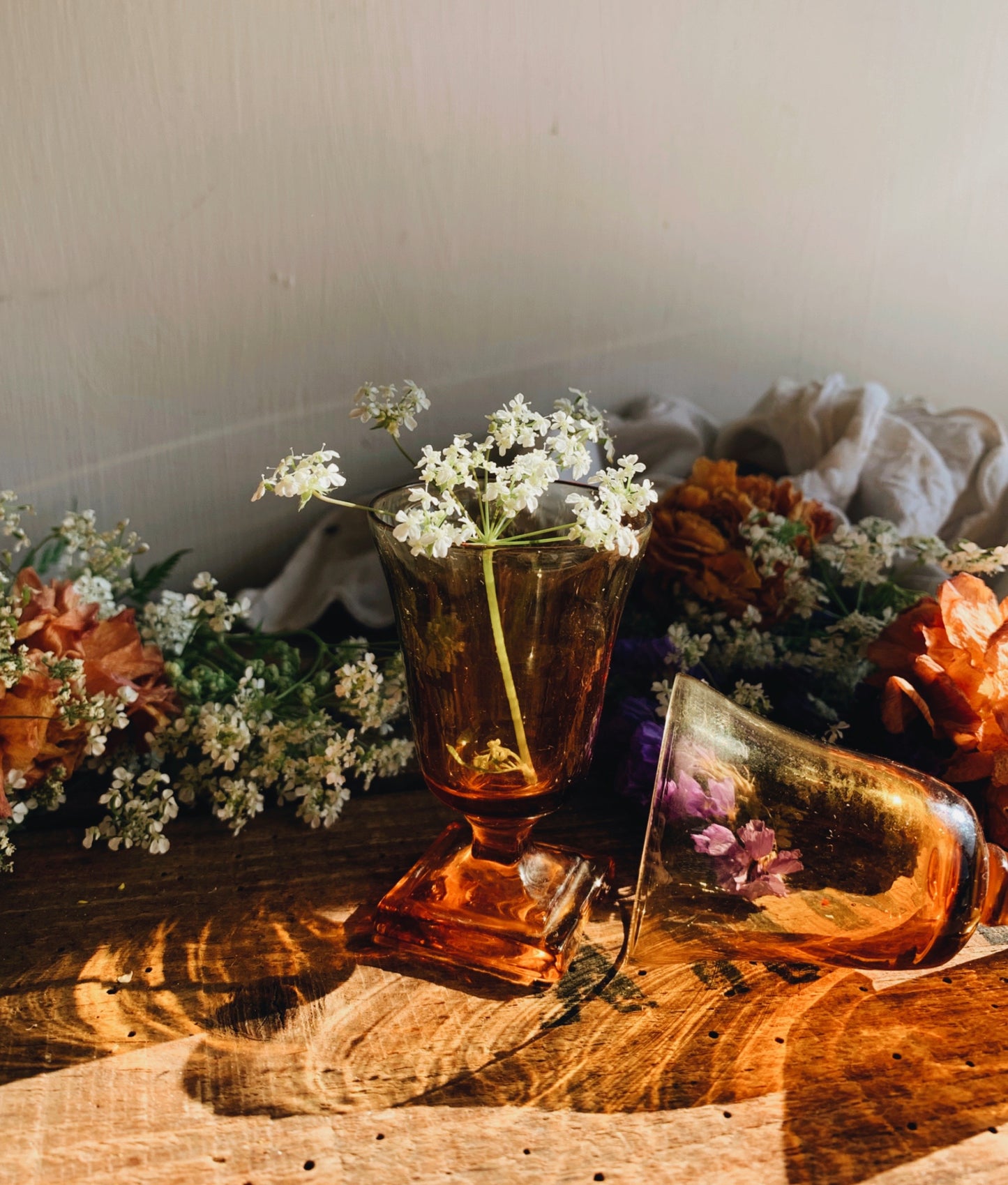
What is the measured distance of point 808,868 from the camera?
508mm

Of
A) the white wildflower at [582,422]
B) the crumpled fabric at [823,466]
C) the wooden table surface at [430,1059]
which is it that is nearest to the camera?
the wooden table surface at [430,1059]

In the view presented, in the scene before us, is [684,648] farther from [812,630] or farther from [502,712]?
[502,712]

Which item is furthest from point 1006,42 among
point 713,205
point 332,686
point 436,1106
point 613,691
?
point 436,1106

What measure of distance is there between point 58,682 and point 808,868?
1.44ft

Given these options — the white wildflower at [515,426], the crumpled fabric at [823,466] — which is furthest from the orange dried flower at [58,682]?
the white wildflower at [515,426]

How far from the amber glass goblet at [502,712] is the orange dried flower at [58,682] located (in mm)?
215

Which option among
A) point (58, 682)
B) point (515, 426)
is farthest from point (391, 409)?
point (58, 682)

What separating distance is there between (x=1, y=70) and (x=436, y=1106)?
75 centimetres

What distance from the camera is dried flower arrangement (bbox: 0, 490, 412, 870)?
24.4 inches

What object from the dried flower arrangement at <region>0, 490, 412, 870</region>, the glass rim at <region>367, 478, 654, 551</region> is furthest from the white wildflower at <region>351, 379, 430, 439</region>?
the dried flower arrangement at <region>0, 490, 412, 870</region>

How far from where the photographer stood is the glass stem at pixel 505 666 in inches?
20.0

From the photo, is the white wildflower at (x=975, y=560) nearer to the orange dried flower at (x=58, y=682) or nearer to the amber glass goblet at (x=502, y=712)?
the amber glass goblet at (x=502, y=712)

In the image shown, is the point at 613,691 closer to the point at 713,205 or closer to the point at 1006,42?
the point at 713,205

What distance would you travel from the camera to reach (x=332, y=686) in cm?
77
